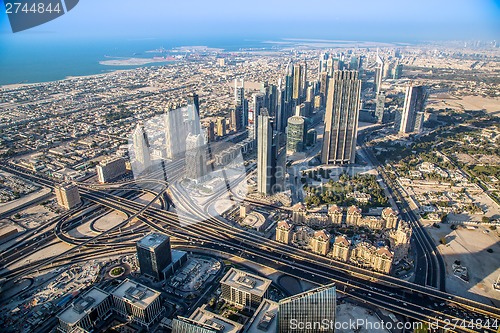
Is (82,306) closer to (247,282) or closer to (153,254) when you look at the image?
(153,254)

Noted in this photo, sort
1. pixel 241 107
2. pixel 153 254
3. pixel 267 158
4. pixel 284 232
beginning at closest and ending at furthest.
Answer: pixel 153 254
pixel 284 232
pixel 267 158
pixel 241 107

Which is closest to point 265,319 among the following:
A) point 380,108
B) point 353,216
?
point 353,216

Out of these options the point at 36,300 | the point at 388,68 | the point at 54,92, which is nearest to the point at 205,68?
the point at 54,92

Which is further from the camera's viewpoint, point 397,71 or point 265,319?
point 397,71

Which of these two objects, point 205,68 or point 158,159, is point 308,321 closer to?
point 158,159

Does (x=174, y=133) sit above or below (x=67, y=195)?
Answer: above

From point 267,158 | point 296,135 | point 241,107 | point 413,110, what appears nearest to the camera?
point 267,158

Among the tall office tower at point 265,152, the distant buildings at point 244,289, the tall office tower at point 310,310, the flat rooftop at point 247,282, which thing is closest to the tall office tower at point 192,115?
the tall office tower at point 265,152
